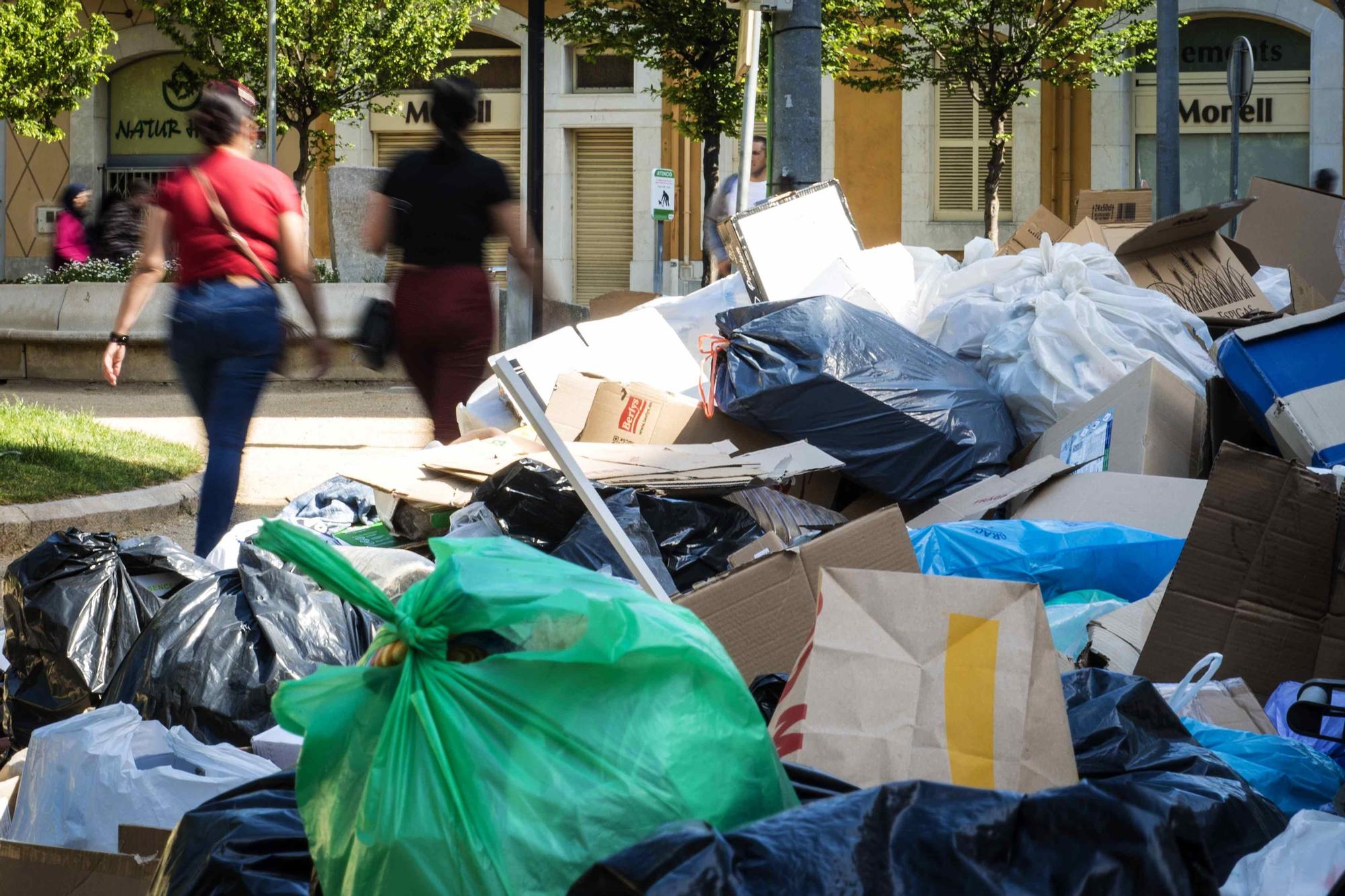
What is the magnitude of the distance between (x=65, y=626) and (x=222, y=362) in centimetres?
113

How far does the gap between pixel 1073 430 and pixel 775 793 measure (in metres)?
3.13

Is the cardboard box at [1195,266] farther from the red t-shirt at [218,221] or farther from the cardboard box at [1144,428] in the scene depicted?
the red t-shirt at [218,221]

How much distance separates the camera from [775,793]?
140 centimetres

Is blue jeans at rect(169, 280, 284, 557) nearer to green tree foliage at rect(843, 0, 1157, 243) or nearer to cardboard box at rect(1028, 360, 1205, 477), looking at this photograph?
cardboard box at rect(1028, 360, 1205, 477)

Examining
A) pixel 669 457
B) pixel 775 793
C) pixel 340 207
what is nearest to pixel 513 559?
pixel 775 793

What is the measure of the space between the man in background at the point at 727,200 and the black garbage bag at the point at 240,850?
816 centimetres

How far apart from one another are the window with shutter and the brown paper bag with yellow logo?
18420 mm

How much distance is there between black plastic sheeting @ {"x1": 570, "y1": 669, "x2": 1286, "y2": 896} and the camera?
45.6 inches

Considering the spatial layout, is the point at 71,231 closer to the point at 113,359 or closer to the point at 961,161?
the point at 113,359

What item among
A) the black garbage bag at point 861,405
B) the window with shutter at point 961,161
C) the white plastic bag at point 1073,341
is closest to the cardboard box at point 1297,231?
the white plastic bag at point 1073,341

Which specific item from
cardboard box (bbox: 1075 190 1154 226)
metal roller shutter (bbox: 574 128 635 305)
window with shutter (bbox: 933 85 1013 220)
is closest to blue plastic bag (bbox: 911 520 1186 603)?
cardboard box (bbox: 1075 190 1154 226)

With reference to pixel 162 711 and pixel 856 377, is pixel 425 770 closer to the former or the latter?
pixel 162 711

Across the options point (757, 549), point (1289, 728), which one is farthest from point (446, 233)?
point (1289, 728)

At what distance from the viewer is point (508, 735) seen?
130cm
